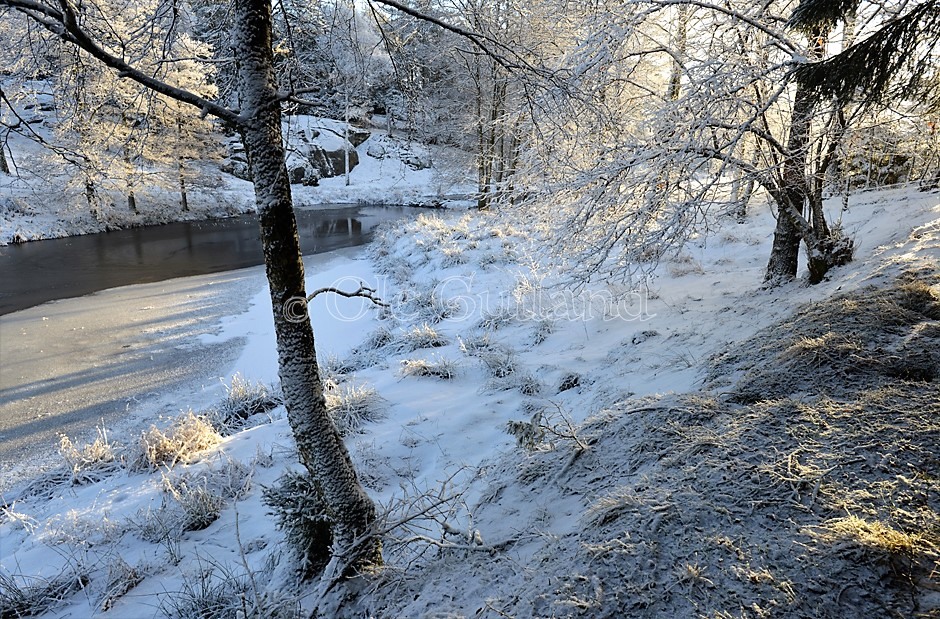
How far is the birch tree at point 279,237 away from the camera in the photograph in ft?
7.20

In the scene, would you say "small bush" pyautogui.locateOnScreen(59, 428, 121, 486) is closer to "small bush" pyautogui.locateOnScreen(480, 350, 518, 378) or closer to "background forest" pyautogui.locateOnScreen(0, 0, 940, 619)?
"background forest" pyautogui.locateOnScreen(0, 0, 940, 619)

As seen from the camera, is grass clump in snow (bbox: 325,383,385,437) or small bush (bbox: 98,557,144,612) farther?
grass clump in snow (bbox: 325,383,385,437)

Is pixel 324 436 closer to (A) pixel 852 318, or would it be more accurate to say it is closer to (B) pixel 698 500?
(B) pixel 698 500

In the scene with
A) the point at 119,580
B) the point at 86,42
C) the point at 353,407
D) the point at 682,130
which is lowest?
A: the point at 119,580

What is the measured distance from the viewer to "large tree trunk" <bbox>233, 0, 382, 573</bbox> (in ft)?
7.34

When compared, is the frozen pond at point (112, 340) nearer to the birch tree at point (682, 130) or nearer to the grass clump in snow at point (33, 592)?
the grass clump in snow at point (33, 592)

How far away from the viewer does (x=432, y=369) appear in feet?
19.7

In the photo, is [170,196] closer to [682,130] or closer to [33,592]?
[33,592]

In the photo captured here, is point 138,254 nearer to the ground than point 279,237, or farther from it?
nearer to the ground

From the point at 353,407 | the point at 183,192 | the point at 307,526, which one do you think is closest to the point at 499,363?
the point at 353,407

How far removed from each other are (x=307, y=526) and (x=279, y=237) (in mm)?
1755

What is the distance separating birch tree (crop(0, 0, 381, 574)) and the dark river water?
11.6m

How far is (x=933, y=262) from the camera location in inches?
175

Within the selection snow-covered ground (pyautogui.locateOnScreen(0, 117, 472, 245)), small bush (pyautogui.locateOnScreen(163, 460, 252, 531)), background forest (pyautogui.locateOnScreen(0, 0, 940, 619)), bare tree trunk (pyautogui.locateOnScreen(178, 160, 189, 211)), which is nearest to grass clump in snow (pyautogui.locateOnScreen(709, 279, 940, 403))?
background forest (pyautogui.locateOnScreen(0, 0, 940, 619))
